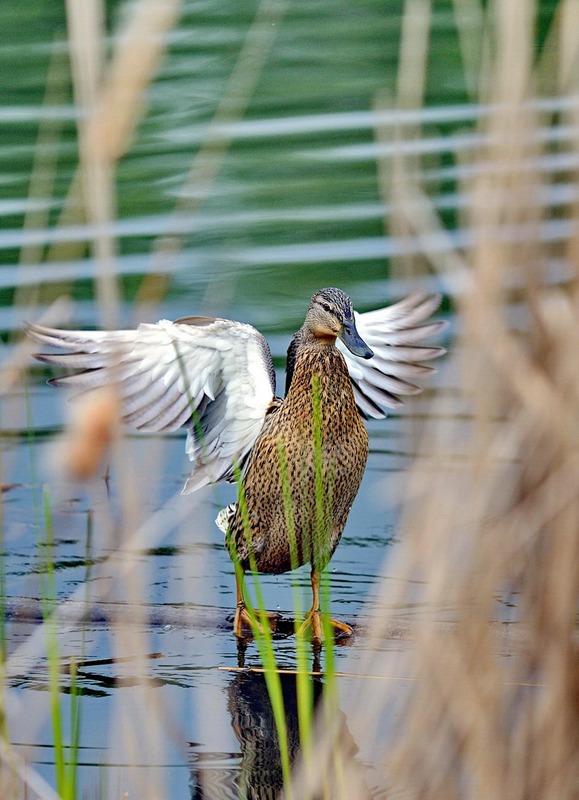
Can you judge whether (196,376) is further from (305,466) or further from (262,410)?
(305,466)

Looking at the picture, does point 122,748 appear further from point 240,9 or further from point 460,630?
point 240,9

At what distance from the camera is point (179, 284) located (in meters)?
7.39

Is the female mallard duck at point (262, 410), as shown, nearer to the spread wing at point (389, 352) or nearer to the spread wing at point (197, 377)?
the spread wing at point (197, 377)

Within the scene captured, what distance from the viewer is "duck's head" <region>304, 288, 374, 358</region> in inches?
168

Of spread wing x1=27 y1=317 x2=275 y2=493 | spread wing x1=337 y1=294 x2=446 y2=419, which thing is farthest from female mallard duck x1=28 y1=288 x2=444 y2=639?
spread wing x1=337 y1=294 x2=446 y2=419

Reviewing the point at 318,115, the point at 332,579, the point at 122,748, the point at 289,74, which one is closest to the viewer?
the point at 122,748

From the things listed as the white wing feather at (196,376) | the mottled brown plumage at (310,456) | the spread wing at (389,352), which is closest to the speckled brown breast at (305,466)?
the mottled brown plumage at (310,456)

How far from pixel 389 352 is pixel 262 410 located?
599mm

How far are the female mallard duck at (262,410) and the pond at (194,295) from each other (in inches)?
6.9

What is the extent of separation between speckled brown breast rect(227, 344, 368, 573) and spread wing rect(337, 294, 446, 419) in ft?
1.16

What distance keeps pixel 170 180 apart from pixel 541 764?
24.9 ft

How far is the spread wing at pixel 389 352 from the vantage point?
482 cm

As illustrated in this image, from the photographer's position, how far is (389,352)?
4840mm

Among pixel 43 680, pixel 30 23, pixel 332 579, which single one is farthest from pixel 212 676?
pixel 30 23
